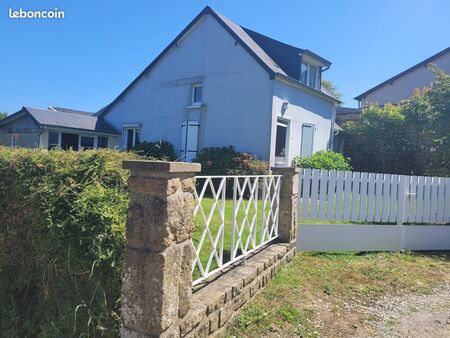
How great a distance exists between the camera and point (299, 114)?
1505cm

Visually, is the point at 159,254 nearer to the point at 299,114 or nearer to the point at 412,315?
the point at 412,315

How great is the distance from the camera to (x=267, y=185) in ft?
14.6

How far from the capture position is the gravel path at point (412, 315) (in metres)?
3.34

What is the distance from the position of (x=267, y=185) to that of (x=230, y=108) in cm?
1045

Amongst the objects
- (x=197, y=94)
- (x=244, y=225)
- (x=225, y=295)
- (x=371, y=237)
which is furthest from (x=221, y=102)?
(x=225, y=295)

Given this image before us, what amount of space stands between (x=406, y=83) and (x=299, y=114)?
37.7 feet

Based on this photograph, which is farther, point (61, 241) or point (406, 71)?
point (406, 71)

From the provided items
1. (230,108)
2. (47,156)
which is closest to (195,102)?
(230,108)

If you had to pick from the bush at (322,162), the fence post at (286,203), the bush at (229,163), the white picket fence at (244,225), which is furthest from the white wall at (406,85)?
the white picket fence at (244,225)

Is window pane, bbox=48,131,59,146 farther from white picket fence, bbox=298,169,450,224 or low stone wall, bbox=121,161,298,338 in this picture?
low stone wall, bbox=121,161,298,338

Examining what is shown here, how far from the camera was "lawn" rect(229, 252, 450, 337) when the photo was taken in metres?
3.24

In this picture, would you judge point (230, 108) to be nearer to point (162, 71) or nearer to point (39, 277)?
point (162, 71)

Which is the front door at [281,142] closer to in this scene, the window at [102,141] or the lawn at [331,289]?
the lawn at [331,289]

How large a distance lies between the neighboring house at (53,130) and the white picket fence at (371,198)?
14624 mm
